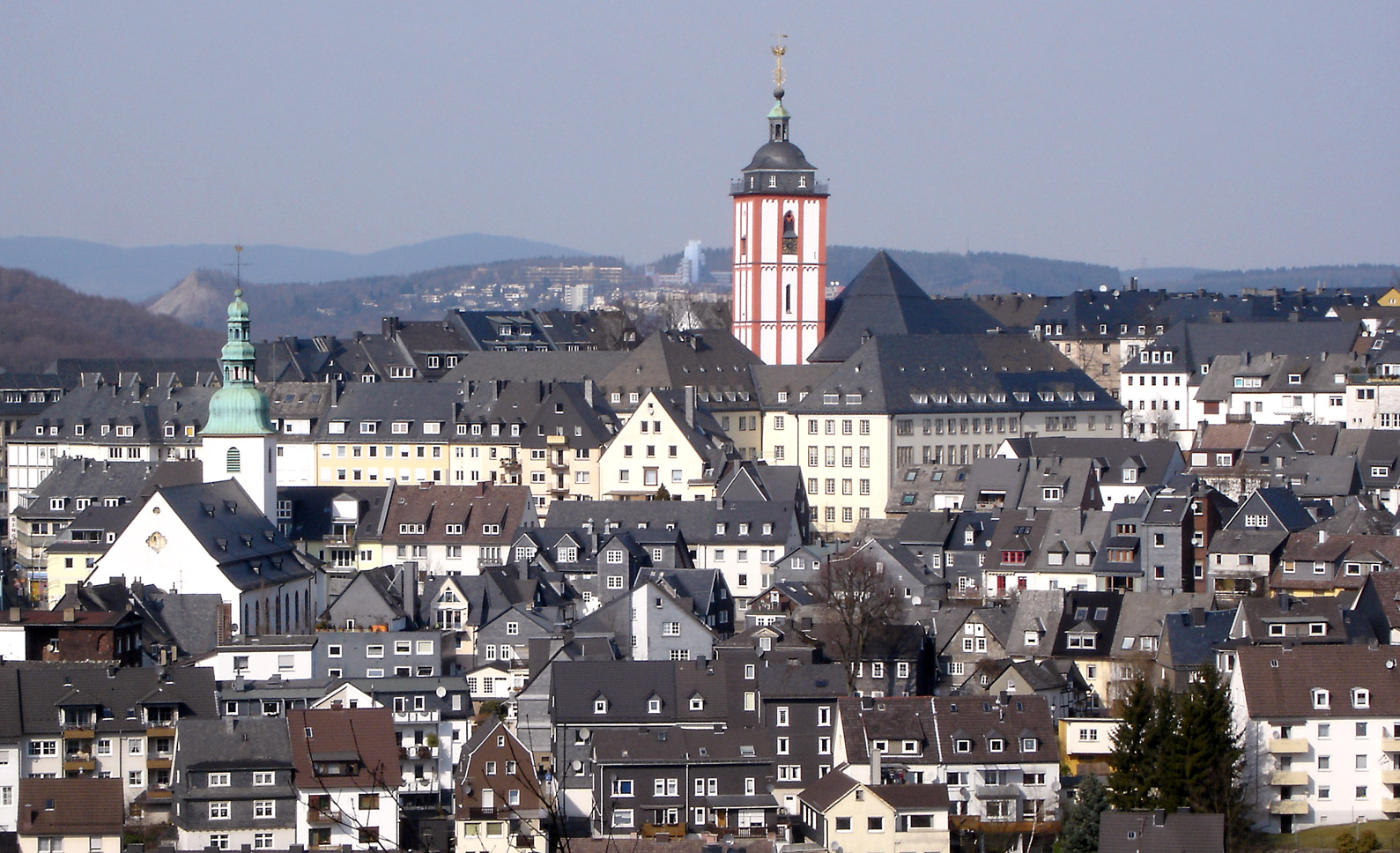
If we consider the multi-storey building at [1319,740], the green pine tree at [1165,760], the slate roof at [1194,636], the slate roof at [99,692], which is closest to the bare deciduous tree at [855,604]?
the slate roof at [1194,636]

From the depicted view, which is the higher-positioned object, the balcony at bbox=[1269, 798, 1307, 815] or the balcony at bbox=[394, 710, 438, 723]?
the balcony at bbox=[394, 710, 438, 723]

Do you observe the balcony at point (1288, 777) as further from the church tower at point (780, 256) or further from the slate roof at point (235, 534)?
the church tower at point (780, 256)

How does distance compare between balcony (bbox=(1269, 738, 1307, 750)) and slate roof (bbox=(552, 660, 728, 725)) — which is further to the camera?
slate roof (bbox=(552, 660, 728, 725))

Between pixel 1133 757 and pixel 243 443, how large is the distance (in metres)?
42.9

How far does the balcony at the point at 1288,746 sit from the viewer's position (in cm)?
6594

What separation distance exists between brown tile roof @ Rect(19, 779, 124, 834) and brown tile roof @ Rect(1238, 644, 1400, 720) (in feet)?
94.1

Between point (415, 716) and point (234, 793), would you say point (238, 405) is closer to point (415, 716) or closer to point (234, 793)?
point (415, 716)

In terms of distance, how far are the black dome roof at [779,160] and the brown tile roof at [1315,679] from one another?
6126cm

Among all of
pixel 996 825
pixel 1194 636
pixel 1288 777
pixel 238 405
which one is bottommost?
pixel 996 825

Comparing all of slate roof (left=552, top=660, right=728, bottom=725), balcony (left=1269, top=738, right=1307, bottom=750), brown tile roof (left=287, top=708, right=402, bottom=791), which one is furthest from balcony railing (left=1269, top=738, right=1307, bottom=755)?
brown tile roof (left=287, top=708, right=402, bottom=791)

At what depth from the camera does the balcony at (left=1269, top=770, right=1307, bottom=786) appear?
65.6m

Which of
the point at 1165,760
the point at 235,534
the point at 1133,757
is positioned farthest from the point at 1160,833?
the point at 235,534

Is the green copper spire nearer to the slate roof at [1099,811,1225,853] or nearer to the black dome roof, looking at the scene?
the black dome roof

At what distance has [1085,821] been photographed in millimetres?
61062
